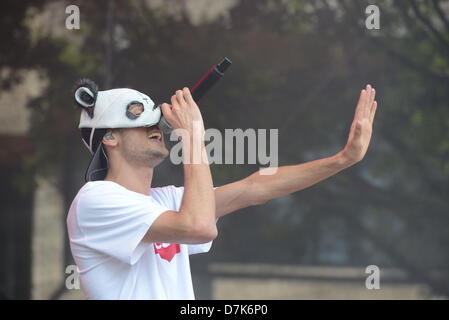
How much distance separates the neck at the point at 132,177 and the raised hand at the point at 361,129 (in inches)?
22.6

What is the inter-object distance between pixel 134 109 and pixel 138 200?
0.28m

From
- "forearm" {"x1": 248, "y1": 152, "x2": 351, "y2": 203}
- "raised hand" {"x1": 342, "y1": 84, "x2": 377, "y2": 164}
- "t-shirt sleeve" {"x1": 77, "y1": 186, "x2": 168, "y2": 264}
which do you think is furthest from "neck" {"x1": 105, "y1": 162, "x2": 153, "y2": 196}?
"raised hand" {"x1": 342, "y1": 84, "x2": 377, "y2": 164}

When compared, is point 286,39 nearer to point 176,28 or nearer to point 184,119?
point 176,28

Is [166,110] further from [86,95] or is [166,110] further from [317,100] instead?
[317,100]

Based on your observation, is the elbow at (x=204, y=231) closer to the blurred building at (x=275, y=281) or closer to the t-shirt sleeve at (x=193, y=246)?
the t-shirt sleeve at (x=193, y=246)

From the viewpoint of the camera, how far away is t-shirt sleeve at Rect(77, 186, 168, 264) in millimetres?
1446

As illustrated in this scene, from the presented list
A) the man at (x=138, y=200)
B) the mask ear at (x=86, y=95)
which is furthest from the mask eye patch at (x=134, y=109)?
the mask ear at (x=86, y=95)

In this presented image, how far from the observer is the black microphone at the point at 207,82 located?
5.12 feet

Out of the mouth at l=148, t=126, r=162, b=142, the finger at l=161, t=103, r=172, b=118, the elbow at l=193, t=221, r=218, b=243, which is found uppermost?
the finger at l=161, t=103, r=172, b=118

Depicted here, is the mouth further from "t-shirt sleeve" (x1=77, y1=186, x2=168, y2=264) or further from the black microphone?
"t-shirt sleeve" (x1=77, y1=186, x2=168, y2=264)

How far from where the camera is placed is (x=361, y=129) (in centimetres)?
165

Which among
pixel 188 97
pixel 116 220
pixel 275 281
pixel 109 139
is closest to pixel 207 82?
pixel 188 97

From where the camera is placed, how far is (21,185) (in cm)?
376

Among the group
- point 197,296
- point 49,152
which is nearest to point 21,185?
point 49,152
